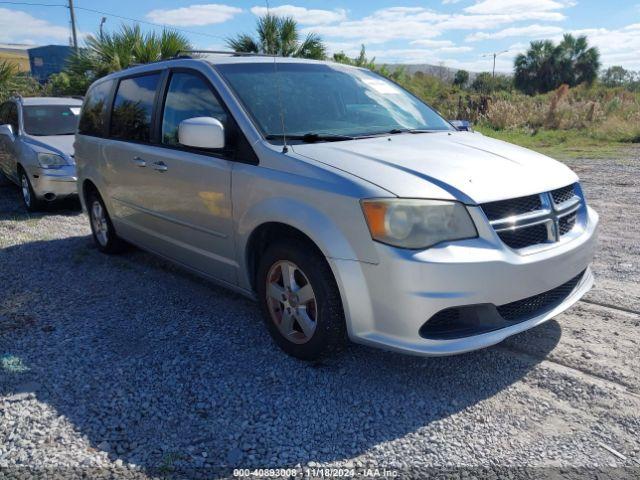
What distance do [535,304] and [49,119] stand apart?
8076 mm

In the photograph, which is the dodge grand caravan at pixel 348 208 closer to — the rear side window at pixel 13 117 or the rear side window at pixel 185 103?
the rear side window at pixel 185 103

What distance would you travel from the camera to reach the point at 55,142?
7980mm

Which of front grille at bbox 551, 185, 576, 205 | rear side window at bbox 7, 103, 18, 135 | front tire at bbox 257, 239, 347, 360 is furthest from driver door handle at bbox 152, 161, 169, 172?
rear side window at bbox 7, 103, 18, 135

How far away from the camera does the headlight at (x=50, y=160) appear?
759 centimetres

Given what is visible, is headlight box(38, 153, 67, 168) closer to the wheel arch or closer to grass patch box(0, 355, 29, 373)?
grass patch box(0, 355, 29, 373)

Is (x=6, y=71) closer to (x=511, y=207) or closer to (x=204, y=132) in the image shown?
(x=204, y=132)

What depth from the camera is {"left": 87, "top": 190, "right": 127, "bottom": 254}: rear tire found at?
550 centimetres

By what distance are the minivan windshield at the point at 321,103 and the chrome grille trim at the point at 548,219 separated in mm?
1143

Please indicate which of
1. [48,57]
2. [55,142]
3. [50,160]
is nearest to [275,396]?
[50,160]

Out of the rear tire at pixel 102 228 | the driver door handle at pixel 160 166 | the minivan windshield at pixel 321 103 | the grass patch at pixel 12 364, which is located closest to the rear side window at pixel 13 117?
the rear tire at pixel 102 228

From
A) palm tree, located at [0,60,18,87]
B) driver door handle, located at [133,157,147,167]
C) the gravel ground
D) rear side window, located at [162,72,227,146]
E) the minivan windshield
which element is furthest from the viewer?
palm tree, located at [0,60,18,87]

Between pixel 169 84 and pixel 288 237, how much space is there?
5.95ft

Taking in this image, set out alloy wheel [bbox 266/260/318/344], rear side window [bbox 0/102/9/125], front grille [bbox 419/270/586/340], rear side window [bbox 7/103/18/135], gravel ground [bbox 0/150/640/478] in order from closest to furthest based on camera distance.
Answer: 1. gravel ground [bbox 0/150/640/478]
2. front grille [bbox 419/270/586/340]
3. alloy wheel [bbox 266/260/318/344]
4. rear side window [bbox 7/103/18/135]
5. rear side window [bbox 0/102/9/125]

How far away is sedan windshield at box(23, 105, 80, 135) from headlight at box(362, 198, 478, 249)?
288 inches
